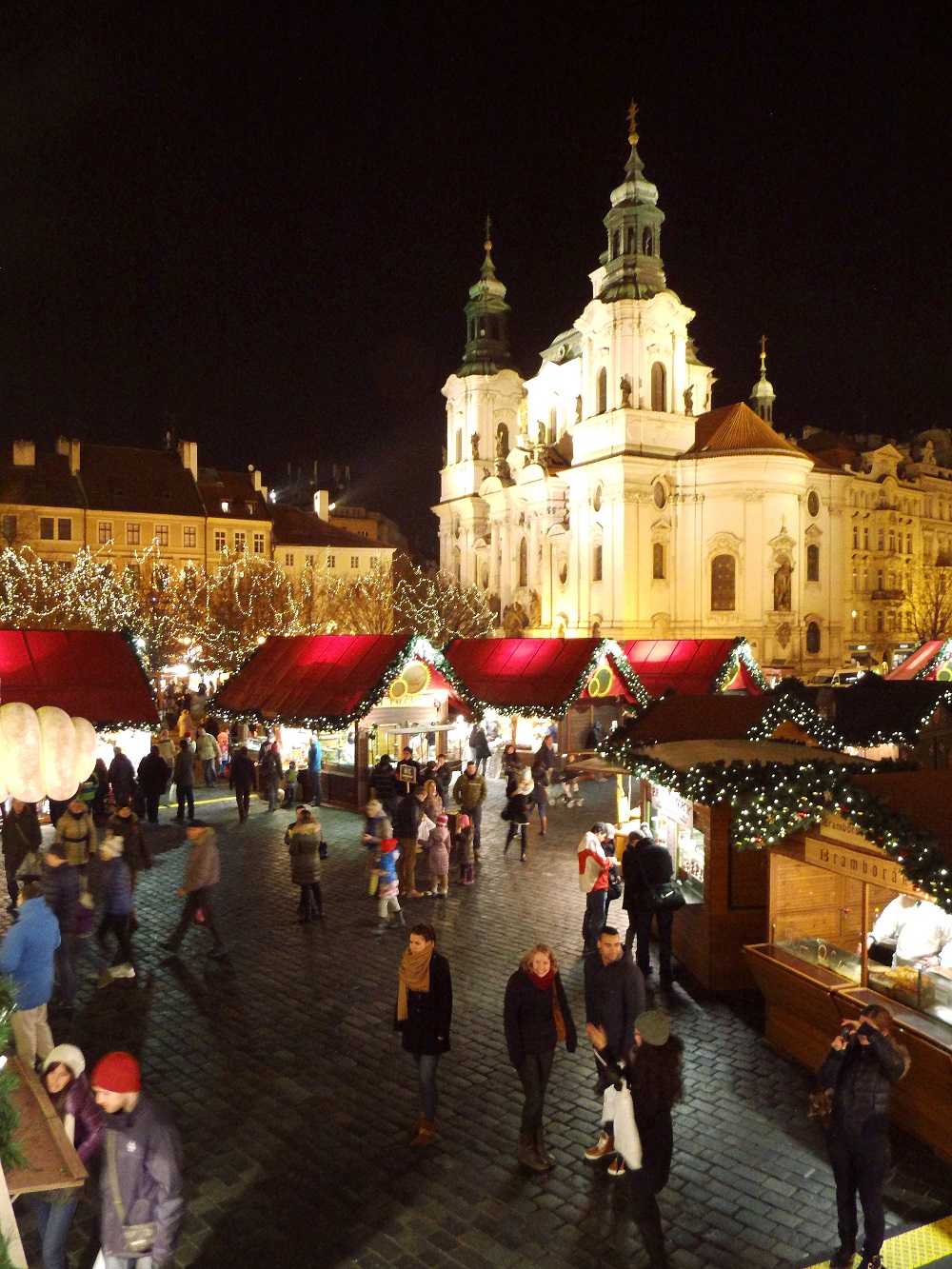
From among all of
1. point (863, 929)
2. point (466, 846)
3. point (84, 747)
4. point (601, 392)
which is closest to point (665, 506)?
point (601, 392)

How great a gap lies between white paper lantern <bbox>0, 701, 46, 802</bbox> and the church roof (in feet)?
159

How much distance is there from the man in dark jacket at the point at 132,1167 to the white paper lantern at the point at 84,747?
1.97m

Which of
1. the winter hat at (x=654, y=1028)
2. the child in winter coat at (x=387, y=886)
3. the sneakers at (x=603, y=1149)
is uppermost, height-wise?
the winter hat at (x=654, y=1028)

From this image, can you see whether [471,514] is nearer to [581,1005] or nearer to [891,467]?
[891,467]

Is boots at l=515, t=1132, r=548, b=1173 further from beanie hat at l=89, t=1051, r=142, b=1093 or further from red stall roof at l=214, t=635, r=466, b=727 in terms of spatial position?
red stall roof at l=214, t=635, r=466, b=727

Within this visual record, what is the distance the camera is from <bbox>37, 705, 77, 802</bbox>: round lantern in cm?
543

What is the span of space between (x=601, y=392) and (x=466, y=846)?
44.4 meters

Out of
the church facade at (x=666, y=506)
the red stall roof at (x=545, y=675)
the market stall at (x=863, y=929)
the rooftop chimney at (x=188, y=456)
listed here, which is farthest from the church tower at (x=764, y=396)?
the market stall at (x=863, y=929)

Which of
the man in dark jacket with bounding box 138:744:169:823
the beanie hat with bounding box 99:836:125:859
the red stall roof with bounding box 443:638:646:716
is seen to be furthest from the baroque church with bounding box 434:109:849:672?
the beanie hat with bounding box 99:836:125:859

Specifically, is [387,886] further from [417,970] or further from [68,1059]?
[68,1059]

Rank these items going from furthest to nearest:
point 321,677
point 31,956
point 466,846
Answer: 1. point 321,677
2. point 466,846
3. point 31,956

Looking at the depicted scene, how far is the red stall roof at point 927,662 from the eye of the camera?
21562mm

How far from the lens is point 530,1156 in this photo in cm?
612

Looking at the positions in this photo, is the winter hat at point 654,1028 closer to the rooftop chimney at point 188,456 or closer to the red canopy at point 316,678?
the red canopy at point 316,678
